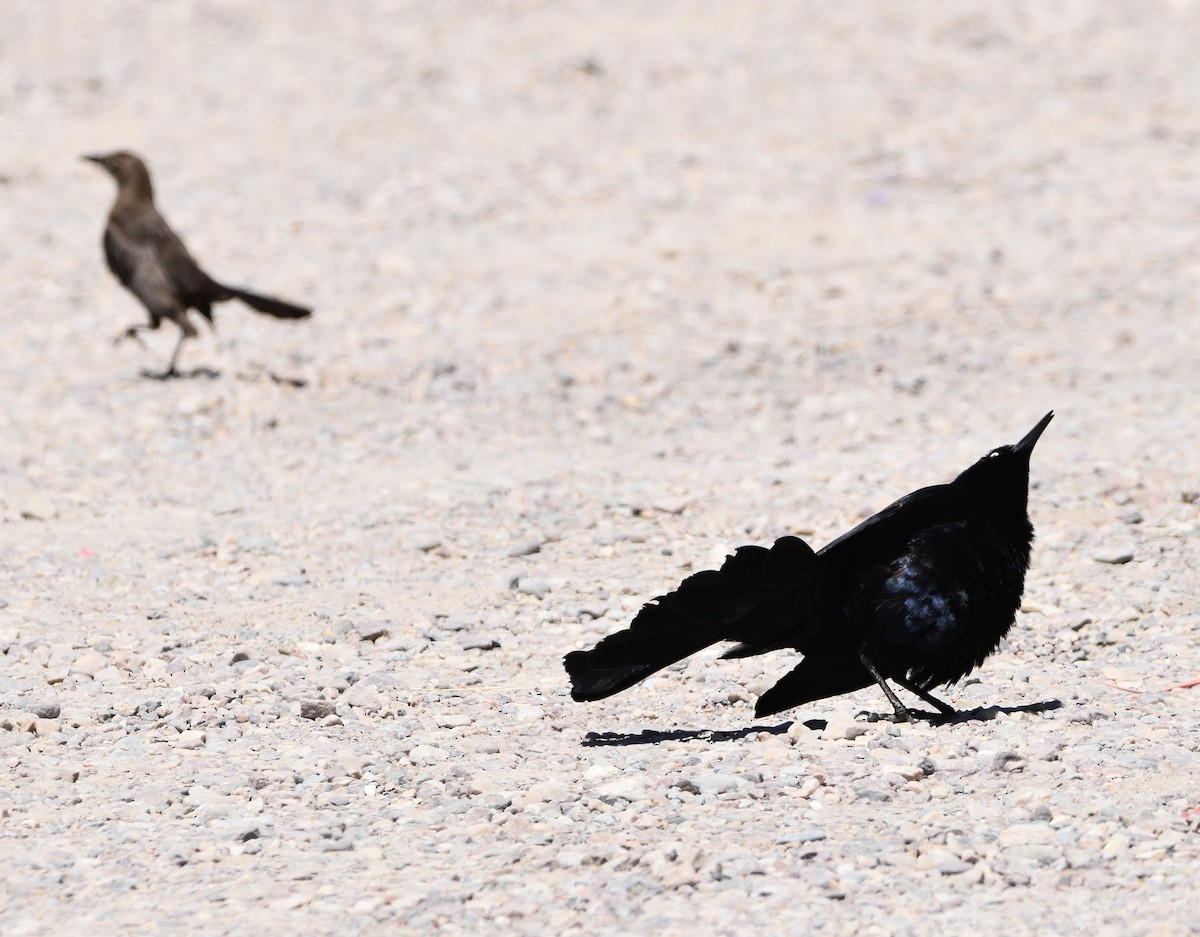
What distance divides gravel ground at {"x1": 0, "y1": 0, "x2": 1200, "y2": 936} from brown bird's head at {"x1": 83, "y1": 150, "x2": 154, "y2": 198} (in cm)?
103

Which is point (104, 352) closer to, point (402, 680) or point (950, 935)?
point (402, 680)

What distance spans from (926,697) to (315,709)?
71.8 inches

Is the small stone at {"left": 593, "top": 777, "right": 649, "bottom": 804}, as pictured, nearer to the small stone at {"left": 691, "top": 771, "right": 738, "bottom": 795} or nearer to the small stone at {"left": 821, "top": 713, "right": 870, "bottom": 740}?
the small stone at {"left": 691, "top": 771, "right": 738, "bottom": 795}

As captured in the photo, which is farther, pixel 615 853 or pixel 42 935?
pixel 615 853

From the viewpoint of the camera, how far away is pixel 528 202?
14.2m

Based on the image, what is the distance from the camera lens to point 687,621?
4887 mm

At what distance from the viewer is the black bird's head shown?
17.3 ft

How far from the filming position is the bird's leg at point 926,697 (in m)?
5.14

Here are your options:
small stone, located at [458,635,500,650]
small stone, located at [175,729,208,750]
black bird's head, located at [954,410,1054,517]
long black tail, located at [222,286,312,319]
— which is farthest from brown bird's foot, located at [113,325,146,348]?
black bird's head, located at [954,410,1054,517]

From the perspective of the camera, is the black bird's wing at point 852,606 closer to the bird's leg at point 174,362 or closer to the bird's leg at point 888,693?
the bird's leg at point 888,693

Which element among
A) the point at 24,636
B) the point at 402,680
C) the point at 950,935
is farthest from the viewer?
the point at 24,636

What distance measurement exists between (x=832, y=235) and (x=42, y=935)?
408 inches

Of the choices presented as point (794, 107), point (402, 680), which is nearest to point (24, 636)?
point (402, 680)

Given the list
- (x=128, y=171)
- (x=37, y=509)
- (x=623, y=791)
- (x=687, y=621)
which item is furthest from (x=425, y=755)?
(x=128, y=171)
